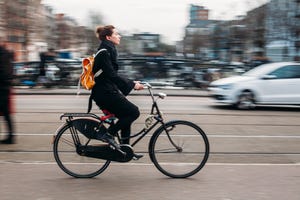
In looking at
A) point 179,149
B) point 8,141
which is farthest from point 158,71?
point 179,149

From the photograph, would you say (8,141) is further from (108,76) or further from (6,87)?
(108,76)

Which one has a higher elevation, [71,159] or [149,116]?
[149,116]

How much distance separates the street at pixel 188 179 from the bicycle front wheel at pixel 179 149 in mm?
129

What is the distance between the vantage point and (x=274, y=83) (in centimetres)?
1301

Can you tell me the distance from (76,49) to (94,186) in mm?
71057

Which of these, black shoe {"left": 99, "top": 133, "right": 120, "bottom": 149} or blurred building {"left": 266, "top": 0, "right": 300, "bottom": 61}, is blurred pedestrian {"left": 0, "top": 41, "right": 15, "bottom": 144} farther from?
blurred building {"left": 266, "top": 0, "right": 300, "bottom": 61}

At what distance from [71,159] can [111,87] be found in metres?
1.01

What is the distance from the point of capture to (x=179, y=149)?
5.49 metres

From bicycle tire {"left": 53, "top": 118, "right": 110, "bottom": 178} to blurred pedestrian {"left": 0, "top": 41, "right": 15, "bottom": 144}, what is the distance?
2.20 metres

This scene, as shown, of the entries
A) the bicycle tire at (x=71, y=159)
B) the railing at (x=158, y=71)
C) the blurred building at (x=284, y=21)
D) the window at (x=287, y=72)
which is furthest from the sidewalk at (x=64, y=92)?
the bicycle tire at (x=71, y=159)

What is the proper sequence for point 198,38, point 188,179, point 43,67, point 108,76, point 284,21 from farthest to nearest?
1. point 198,38
2. point 284,21
3. point 43,67
4. point 188,179
5. point 108,76

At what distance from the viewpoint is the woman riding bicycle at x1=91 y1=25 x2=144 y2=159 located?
5.11 m

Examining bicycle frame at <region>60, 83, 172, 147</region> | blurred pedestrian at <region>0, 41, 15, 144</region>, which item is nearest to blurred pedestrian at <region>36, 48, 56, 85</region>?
blurred pedestrian at <region>0, 41, 15, 144</region>

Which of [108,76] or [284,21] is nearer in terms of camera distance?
[108,76]
